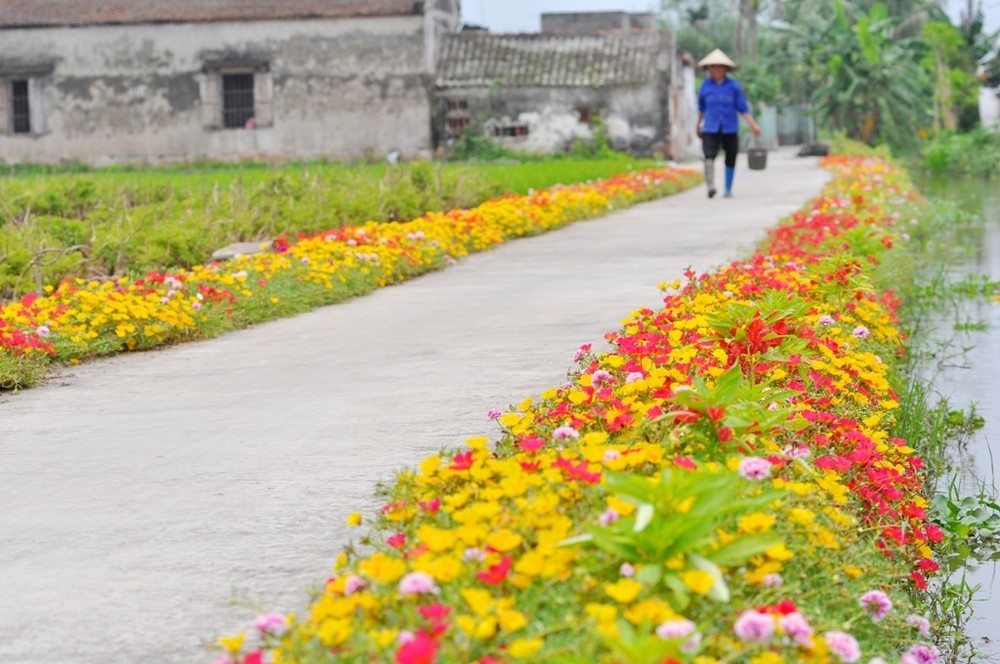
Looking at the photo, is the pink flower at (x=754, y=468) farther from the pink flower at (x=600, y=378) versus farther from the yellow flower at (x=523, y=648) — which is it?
the pink flower at (x=600, y=378)

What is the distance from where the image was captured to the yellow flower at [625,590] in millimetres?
2771

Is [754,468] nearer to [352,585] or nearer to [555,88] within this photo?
[352,585]

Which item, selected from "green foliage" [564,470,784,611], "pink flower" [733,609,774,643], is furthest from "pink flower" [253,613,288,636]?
"pink flower" [733,609,774,643]

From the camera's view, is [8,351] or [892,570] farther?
[8,351]

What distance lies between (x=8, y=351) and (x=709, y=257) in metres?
6.01

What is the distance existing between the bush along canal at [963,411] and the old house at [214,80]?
19191mm

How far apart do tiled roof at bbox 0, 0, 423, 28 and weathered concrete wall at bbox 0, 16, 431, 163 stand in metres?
0.20

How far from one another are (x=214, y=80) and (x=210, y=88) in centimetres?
20

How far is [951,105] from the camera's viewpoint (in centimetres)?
4384

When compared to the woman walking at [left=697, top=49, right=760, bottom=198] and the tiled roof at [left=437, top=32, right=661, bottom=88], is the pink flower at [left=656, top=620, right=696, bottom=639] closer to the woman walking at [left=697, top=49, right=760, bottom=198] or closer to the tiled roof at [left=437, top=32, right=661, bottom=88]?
the woman walking at [left=697, top=49, right=760, bottom=198]

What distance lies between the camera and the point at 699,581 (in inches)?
114

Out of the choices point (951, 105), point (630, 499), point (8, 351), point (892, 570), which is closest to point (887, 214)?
point (8, 351)

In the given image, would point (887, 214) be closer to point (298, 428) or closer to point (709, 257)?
point (709, 257)

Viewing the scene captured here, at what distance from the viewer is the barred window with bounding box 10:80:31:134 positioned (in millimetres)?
34500
